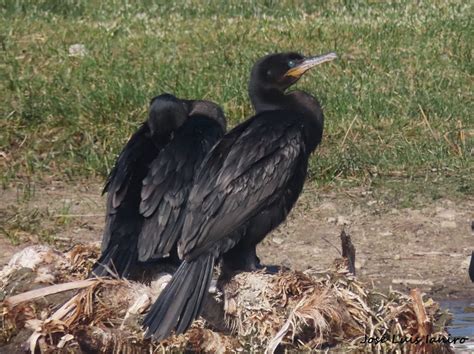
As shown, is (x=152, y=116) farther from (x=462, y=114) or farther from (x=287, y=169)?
(x=462, y=114)

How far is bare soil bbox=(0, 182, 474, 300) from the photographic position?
7934mm

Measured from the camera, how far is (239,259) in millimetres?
6883

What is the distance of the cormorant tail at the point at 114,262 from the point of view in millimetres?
6562

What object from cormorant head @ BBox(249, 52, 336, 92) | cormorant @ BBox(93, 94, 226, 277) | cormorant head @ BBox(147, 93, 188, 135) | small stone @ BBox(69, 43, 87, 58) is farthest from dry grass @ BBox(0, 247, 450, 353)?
small stone @ BBox(69, 43, 87, 58)

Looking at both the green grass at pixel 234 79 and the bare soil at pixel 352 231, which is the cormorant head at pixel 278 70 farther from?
the green grass at pixel 234 79

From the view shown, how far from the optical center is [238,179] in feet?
22.0

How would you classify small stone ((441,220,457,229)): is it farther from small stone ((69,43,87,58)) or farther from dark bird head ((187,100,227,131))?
small stone ((69,43,87,58))

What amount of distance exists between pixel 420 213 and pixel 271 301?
2.35 metres

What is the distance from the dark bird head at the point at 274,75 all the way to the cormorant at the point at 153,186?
31 centimetres

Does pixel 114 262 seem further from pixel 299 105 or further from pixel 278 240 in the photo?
pixel 278 240

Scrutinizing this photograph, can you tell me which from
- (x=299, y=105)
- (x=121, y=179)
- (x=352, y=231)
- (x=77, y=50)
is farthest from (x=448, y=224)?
(x=77, y=50)

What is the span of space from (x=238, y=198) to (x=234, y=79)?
391 cm

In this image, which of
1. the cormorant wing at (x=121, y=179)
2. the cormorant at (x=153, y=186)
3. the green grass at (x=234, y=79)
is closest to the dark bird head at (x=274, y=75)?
the cormorant at (x=153, y=186)

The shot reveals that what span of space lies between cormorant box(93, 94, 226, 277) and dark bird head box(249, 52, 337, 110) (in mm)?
306
